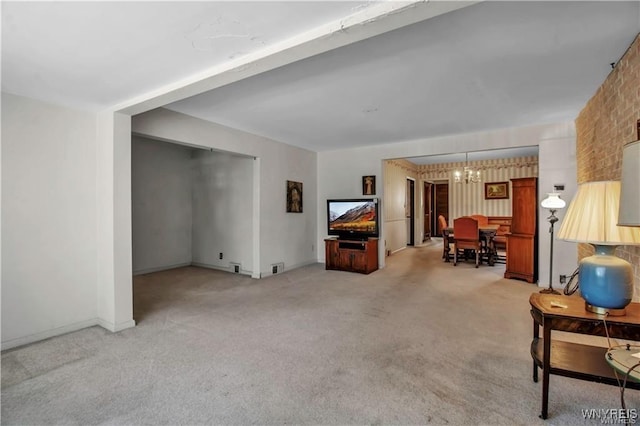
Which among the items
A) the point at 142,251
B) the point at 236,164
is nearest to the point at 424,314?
the point at 236,164

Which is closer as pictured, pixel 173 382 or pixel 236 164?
pixel 173 382

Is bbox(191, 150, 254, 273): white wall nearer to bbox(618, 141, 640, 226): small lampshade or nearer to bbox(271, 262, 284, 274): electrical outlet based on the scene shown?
bbox(271, 262, 284, 274): electrical outlet

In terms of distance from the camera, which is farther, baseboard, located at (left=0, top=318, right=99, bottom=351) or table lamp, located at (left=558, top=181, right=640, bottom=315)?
baseboard, located at (left=0, top=318, right=99, bottom=351)

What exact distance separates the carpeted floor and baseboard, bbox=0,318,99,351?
4.0 inches

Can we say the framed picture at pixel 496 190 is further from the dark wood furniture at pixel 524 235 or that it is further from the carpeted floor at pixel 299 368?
the carpeted floor at pixel 299 368

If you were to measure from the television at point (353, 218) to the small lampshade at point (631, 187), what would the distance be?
4.45 metres

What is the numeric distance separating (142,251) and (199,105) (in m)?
3.33

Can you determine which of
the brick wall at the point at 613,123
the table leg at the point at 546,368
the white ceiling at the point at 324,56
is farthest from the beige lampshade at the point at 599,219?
the white ceiling at the point at 324,56

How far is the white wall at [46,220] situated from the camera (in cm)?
262

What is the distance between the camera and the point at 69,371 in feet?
7.32

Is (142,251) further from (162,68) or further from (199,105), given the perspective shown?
(162,68)

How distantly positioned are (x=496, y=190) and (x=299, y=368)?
27.8ft

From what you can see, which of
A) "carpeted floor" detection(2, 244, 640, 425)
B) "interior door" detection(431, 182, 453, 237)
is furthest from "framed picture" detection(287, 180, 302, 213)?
"interior door" detection(431, 182, 453, 237)

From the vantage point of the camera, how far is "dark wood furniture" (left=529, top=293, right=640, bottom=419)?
1.56 meters
